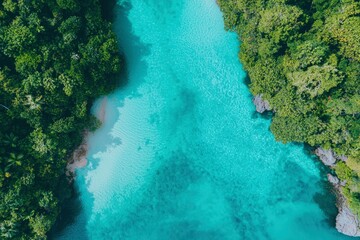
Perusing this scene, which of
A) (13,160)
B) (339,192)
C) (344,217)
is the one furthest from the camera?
(339,192)

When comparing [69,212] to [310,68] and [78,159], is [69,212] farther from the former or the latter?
[310,68]

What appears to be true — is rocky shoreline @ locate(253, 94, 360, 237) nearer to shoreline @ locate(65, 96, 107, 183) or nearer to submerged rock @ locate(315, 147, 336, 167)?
submerged rock @ locate(315, 147, 336, 167)

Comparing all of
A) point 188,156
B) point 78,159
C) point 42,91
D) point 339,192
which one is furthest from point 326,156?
point 42,91

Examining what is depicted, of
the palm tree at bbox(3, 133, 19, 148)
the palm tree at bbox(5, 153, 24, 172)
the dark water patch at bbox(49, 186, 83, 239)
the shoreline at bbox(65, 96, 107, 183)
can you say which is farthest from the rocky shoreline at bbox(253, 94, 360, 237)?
the palm tree at bbox(3, 133, 19, 148)

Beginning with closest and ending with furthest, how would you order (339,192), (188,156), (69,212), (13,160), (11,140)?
1. (13,160)
2. (11,140)
3. (69,212)
4. (339,192)
5. (188,156)

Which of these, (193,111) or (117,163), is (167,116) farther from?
(117,163)

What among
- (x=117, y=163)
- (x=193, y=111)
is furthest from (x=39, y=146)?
(x=193, y=111)
